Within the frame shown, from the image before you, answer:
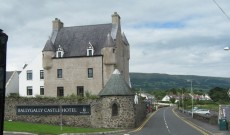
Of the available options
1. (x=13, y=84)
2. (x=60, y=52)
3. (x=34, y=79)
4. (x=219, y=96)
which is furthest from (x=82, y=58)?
(x=219, y=96)

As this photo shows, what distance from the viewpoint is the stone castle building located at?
5734 centimetres

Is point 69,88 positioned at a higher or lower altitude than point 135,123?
higher

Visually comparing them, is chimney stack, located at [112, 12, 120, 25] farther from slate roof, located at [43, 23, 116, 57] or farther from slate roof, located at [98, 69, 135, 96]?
slate roof, located at [98, 69, 135, 96]

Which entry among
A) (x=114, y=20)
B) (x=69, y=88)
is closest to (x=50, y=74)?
(x=69, y=88)

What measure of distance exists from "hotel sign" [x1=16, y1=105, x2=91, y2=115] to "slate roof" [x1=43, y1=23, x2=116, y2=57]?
1432 cm

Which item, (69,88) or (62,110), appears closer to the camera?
(62,110)

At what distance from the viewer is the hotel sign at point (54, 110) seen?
45375mm

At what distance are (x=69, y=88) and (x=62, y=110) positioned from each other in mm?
13438

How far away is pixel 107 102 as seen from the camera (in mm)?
45031

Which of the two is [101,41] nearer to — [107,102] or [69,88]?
[69,88]

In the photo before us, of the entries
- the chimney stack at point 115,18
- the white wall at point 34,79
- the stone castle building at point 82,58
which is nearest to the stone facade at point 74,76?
the stone castle building at point 82,58

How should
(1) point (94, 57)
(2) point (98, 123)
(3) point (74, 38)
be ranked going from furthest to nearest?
(3) point (74, 38) < (1) point (94, 57) < (2) point (98, 123)

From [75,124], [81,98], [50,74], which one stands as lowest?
[75,124]

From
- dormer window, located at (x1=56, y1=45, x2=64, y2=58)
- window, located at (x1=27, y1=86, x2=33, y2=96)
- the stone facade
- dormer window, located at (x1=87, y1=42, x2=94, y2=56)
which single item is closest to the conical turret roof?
dormer window, located at (x1=56, y1=45, x2=64, y2=58)
